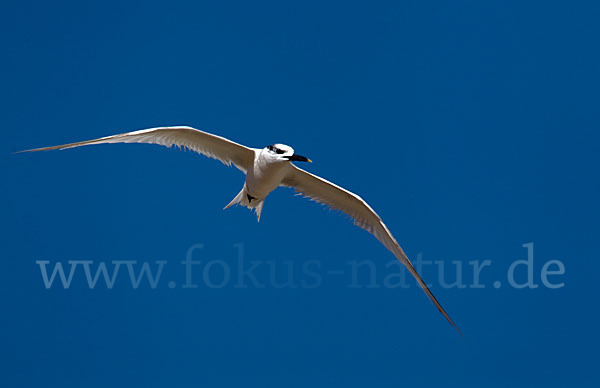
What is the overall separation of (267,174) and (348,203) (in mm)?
1796

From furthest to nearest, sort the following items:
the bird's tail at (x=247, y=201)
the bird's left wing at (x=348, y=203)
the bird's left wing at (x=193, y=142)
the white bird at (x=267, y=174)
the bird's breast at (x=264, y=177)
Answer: the bird's left wing at (x=348, y=203) < the bird's tail at (x=247, y=201) < the bird's breast at (x=264, y=177) < the white bird at (x=267, y=174) < the bird's left wing at (x=193, y=142)

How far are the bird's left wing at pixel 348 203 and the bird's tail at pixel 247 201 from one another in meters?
0.60

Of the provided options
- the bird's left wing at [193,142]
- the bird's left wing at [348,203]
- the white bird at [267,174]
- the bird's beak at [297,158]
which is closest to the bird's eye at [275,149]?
the white bird at [267,174]

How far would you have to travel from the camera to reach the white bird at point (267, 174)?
9.92m

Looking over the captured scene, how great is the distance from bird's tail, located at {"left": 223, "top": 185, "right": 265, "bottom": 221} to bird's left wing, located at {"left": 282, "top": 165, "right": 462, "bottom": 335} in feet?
1.96

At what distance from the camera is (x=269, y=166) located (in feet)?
33.5

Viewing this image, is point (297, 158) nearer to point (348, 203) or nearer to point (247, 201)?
point (247, 201)

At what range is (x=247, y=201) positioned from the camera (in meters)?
11.1

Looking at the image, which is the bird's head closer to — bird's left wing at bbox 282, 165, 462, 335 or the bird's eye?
the bird's eye

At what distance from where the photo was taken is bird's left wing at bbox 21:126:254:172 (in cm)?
951

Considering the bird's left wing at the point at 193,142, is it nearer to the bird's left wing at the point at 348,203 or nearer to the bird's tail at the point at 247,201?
the bird's tail at the point at 247,201

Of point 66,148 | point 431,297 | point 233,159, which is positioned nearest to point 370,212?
point 431,297

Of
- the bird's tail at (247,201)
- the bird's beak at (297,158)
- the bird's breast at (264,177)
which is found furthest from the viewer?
the bird's tail at (247,201)

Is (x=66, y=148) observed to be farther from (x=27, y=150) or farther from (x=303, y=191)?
(x=303, y=191)
